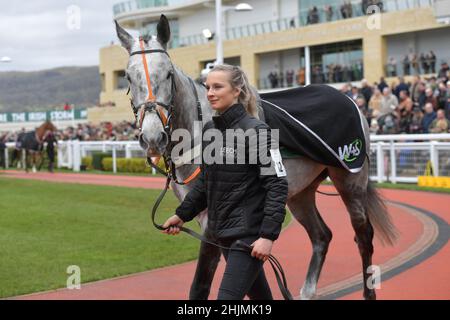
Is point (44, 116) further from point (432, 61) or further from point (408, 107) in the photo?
point (408, 107)

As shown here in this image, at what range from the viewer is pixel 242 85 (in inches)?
143

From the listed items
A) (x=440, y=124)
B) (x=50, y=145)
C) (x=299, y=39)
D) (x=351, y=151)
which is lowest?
(x=50, y=145)

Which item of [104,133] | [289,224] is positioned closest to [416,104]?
[289,224]

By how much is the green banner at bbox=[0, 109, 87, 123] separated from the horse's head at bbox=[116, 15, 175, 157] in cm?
4262

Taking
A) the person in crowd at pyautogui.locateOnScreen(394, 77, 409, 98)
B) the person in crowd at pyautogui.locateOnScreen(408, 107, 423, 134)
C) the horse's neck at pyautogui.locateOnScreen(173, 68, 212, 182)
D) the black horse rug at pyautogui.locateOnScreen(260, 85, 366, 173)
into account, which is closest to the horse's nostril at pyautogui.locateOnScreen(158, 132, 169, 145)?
the horse's neck at pyautogui.locateOnScreen(173, 68, 212, 182)

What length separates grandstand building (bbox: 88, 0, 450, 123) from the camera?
1117 inches

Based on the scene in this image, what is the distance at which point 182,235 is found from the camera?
8844mm

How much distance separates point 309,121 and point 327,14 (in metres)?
28.7

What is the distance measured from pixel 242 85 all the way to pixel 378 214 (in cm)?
277

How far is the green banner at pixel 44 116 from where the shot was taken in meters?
46.6

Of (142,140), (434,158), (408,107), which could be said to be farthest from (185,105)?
(408,107)

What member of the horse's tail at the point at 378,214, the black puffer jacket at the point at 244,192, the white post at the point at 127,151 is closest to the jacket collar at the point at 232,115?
the black puffer jacket at the point at 244,192

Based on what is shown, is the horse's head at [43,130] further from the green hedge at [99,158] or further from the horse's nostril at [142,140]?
the horse's nostril at [142,140]

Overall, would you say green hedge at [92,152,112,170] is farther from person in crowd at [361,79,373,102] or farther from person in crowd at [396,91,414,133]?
person in crowd at [396,91,414,133]
